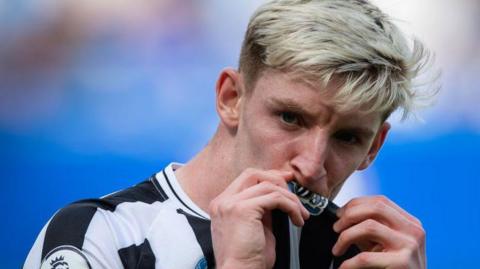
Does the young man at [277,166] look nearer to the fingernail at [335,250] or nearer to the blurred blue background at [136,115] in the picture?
the fingernail at [335,250]

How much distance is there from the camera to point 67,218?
2160 mm

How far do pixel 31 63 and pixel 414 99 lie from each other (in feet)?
6.01

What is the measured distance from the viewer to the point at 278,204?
195cm

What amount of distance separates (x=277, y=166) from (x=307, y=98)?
0.18m

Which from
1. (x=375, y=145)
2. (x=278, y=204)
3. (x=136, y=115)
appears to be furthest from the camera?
(x=136, y=115)

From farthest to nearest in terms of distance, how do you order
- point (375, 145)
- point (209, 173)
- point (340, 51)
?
point (375, 145) < point (209, 173) < point (340, 51)

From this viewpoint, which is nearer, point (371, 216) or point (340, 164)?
point (371, 216)

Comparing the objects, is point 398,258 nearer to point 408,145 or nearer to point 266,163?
point 266,163

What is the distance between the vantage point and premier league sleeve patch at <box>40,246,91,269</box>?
2.05 meters

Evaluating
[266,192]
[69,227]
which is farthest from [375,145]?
[69,227]

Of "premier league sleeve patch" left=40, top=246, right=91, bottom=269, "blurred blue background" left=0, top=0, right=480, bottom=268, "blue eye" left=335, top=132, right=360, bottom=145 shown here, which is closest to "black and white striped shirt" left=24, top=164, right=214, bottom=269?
"premier league sleeve patch" left=40, top=246, right=91, bottom=269

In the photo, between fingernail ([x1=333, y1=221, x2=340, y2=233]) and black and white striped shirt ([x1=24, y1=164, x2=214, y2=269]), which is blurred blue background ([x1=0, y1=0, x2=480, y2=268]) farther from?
fingernail ([x1=333, y1=221, x2=340, y2=233])

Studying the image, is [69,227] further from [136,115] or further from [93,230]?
[136,115]

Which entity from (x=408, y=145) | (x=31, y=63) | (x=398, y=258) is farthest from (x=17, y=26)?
(x=398, y=258)
